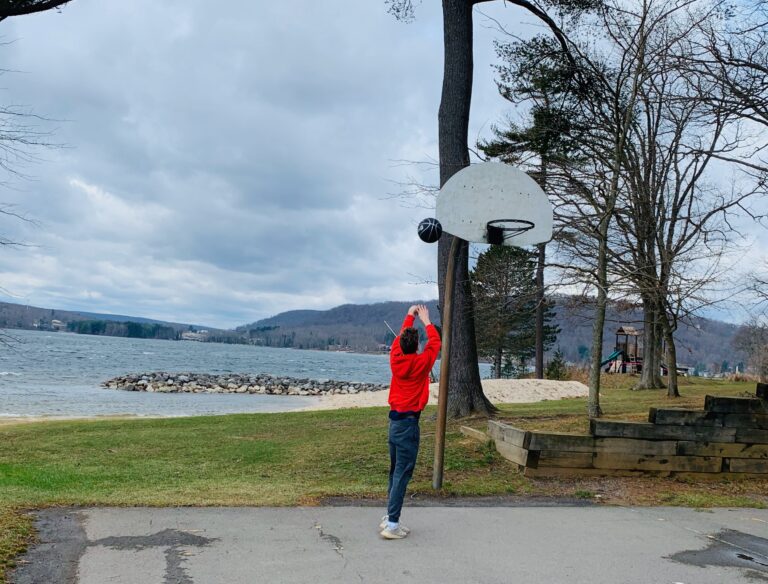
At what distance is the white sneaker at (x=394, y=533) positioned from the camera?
5422 millimetres

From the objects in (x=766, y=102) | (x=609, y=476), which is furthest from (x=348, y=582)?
(x=766, y=102)

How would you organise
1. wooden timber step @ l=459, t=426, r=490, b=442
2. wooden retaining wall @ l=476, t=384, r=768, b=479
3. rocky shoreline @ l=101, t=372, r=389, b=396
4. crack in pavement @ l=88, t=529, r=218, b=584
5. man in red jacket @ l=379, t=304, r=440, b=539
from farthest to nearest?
rocky shoreline @ l=101, t=372, r=389, b=396, wooden timber step @ l=459, t=426, r=490, b=442, wooden retaining wall @ l=476, t=384, r=768, b=479, man in red jacket @ l=379, t=304, r=440, b=539, crack in pavement @ l=88, t=529, r=218, b=584

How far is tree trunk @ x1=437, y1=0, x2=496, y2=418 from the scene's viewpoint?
1241 centimetres

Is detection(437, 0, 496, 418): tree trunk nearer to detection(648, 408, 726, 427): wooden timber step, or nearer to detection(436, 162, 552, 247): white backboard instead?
detection(648, 408, 726, 427): wooden timber step

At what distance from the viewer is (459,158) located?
1267 cm

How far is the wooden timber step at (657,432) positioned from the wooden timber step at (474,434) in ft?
5.82

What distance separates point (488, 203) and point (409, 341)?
2.59 m

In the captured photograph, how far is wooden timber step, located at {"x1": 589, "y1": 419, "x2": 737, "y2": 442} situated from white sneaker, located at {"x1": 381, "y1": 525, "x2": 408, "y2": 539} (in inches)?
142

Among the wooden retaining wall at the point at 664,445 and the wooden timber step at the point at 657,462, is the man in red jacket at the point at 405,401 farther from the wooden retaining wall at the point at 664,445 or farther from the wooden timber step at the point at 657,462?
the wooden timber step at the point at 657,462

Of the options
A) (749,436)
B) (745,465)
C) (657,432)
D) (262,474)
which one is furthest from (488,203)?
(745,465)

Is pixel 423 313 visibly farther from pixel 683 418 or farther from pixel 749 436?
pixel 749 436

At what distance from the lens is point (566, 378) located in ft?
126

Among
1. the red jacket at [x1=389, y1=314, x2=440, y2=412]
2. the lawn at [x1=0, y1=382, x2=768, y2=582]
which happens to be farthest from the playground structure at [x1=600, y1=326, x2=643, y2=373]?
the red jacket at [x1=389, y1=314, x2=440, y2=412]

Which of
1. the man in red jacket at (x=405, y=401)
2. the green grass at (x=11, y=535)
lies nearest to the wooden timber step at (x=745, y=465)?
the man in red jacket at (x=405, y=401)
